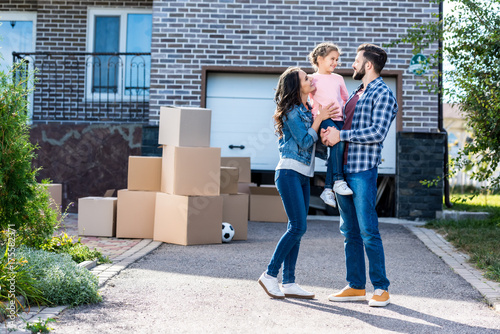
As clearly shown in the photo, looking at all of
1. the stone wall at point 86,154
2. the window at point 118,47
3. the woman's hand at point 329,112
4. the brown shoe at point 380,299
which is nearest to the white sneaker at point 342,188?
the woman's hand at point 329,112

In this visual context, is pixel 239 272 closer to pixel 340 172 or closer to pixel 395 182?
pixel 340 172

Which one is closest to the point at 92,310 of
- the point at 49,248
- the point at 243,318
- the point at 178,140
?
the point at 243,318

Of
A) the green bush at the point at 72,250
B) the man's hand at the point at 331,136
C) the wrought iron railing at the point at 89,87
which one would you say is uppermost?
the wrought iron railing at the point at 89,87

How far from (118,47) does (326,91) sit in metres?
7.75

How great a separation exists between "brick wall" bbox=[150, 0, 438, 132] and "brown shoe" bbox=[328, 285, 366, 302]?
251 inches

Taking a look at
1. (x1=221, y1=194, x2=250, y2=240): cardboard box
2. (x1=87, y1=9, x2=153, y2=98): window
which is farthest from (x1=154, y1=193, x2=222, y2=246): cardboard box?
(x1=87, y1=9, x2=153, y2=98): window

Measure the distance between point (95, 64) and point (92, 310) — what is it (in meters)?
8.07

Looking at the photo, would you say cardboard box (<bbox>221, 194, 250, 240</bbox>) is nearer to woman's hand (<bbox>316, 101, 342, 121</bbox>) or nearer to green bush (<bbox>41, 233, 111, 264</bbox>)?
green bush (<bbox>41, 233, 111, 264</bbox>)

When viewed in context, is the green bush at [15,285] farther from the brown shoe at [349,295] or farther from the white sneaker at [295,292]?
the brown shoe at [349,295]

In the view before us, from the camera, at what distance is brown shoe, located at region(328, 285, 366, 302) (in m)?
4.31

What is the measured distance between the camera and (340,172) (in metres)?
4.18

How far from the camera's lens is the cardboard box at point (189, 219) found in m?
6.84

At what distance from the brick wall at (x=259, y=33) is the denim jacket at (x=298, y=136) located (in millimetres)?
6075

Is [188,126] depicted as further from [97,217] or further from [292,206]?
[292,206]
